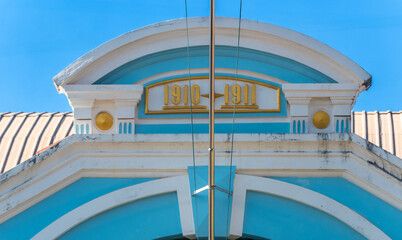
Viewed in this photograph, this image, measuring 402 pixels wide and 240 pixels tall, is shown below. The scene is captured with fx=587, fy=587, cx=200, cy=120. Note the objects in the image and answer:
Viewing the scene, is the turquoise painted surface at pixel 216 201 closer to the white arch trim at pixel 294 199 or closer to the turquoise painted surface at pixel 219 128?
the white arch trim at pixel 294 199

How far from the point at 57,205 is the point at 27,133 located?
653cm

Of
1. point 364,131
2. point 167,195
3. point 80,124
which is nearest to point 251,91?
point 167,195

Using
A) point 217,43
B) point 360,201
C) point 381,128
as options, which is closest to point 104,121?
point 217,43

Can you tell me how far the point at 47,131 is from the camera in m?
13.9

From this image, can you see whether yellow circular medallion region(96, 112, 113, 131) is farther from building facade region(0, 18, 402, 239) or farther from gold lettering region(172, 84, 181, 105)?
gold lettering region(172, 84, 181, 105)

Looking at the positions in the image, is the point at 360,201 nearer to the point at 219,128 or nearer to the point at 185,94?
the point at 219,128

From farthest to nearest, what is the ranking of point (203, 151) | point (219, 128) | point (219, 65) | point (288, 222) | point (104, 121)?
1. point (219, 65)
2. point (104, 121)
3. point (219, 128)
4. point (203, 151)
5. point (288, 222)

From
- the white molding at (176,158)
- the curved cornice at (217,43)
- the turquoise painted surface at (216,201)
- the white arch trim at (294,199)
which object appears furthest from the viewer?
the curved cornice at (217,43)

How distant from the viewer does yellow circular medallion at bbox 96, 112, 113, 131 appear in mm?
8422

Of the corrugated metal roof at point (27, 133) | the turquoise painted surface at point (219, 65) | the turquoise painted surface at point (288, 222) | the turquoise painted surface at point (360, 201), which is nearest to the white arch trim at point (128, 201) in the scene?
the turquoise painted surface at point (288, 222)

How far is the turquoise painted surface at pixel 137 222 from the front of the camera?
754 centimetres

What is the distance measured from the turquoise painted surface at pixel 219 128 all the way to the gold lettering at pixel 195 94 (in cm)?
35

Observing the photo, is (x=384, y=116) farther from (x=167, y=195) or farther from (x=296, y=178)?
(x=167, y=195)

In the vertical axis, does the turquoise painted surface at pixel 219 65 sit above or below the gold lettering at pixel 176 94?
above
